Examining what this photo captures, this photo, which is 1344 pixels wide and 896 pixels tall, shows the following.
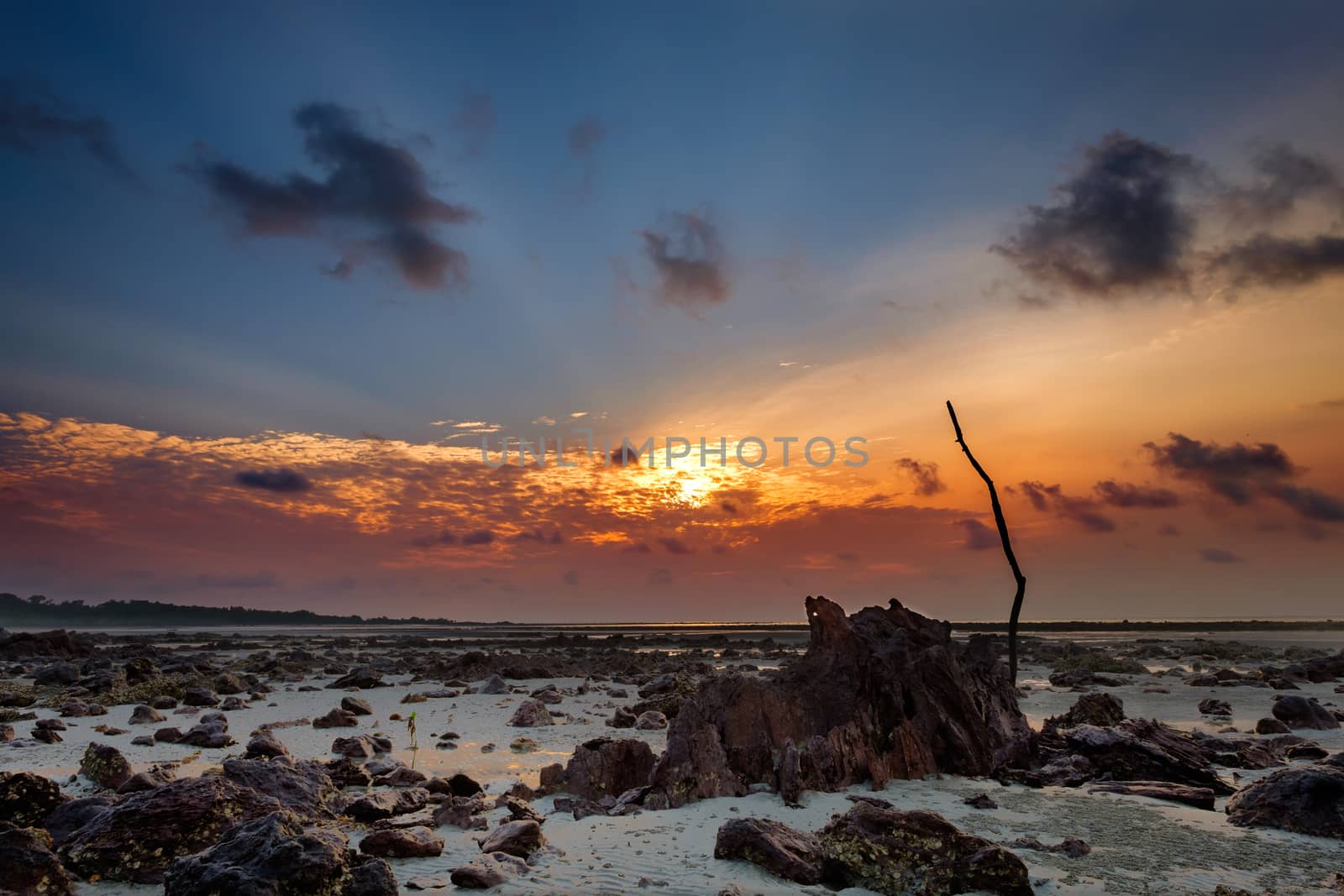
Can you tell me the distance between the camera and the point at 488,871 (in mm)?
7570

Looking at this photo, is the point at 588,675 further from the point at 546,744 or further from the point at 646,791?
the point at 646,791

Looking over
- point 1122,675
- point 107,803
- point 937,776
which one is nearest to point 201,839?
point 107,803

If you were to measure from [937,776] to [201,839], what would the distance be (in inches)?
422

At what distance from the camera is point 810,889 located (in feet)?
24.3

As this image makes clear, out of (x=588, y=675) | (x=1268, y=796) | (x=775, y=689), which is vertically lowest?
(x=588, y=675)

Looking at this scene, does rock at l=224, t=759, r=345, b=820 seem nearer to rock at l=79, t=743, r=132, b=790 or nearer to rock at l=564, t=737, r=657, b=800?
rock at l=79, t=743, r=132, b=790

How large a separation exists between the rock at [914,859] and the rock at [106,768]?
11.2 metres

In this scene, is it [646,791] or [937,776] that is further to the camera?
[937,776]

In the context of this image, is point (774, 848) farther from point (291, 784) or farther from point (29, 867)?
point (29, 867)

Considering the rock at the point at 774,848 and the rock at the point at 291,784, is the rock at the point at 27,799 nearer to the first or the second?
the rock at the point at 291,784

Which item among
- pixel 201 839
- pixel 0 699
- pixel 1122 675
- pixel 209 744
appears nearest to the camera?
pixel 201 839

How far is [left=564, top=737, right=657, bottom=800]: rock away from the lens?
1155 centimetres

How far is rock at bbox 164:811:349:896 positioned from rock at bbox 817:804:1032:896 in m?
4.92

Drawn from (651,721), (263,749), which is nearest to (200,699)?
(263,749)
